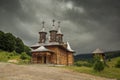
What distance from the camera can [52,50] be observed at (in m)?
62.9

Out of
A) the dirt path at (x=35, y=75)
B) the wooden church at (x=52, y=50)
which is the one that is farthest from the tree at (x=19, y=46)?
the dirt path at (x=35, y=75)

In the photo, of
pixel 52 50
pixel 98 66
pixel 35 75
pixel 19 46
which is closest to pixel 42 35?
pixel 52 50

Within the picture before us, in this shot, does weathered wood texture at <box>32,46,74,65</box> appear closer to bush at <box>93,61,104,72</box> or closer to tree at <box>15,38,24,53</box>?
bush at <box>93,61,104,72</box>

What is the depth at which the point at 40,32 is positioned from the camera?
228 ft

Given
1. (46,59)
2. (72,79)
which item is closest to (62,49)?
(46,59)

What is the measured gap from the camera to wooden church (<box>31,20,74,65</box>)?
60.8 meters

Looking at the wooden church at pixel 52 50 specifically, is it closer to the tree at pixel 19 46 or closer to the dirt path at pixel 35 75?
the dirt path at pixel 35 75

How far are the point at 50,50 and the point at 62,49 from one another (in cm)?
630

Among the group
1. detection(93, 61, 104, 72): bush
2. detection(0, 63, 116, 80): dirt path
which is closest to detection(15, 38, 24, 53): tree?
detection(93, 61, 104, 72): bush

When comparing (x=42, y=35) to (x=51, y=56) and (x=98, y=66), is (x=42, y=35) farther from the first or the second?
(x=98, y=66)

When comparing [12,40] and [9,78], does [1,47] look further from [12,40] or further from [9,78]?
[9,78]

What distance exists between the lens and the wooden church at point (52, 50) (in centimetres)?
6075

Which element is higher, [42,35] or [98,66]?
[42,35]

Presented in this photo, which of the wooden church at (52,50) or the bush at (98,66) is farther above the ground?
the wooden church at (52,50)
